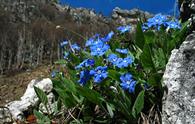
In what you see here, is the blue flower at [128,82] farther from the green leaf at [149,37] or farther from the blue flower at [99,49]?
the green leaf at [149,37]

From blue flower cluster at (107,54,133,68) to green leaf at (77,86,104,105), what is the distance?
19 cm

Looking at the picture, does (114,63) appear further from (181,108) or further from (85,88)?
(181,108)

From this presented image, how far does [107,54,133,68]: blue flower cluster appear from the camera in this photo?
285cm

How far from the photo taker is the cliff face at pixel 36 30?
57.0ft

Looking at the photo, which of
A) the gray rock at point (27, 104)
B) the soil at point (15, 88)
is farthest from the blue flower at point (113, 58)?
the soil at point (15, 88)

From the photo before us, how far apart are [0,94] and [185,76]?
533cm

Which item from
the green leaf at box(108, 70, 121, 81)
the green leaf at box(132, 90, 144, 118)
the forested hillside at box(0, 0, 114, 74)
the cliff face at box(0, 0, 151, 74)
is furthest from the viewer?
the cliff face at box(0, 0, 151, 74)

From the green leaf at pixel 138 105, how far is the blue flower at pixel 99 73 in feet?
0.67

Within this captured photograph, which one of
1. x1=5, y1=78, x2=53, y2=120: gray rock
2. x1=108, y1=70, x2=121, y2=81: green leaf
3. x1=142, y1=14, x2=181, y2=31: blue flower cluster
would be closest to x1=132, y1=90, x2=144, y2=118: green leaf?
x1=108, y1=70, x2=121, y2=81: green leaf

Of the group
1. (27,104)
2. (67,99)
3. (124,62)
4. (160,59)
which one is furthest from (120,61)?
(27,104)

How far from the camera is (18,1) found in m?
32.9

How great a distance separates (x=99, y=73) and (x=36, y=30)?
18.6 metres

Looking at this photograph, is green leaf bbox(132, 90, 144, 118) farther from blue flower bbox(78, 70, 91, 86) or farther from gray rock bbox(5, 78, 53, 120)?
gray rock bbox(5, 78, 53, 120)

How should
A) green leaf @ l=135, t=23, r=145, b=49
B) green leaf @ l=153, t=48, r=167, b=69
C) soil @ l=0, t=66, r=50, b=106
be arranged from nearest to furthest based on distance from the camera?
green leaf @ l=153, t=48, r=167, b=69
green leaf @ l=135, t=23, r=145, b=49
soil @ l=0, t=66, r=50, b=106
